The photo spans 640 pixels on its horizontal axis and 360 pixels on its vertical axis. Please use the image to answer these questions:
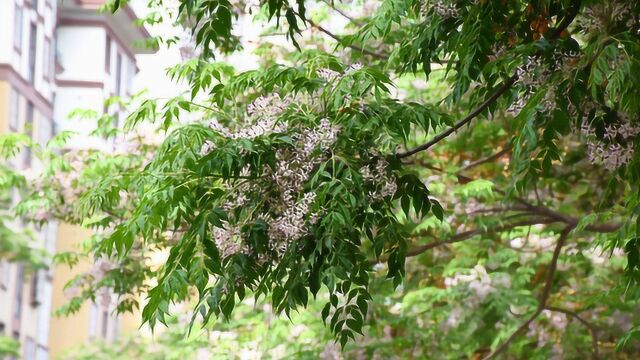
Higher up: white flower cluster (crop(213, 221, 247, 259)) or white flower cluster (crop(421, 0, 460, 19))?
white flower cluster (crop(421, 0, 460, 19))

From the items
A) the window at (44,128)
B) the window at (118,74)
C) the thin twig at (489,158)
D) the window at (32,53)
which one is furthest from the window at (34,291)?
the thin twig at (489,158)

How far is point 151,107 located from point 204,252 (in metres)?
1.47

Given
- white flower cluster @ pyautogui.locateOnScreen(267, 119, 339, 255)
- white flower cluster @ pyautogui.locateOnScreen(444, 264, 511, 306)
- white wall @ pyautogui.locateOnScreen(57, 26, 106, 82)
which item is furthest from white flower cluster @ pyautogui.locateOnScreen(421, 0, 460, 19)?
white wall @ pyautogui.locateOnScreen(57, 26, 106, 82)

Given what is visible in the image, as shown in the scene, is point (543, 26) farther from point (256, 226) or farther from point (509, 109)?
point (256, 226)

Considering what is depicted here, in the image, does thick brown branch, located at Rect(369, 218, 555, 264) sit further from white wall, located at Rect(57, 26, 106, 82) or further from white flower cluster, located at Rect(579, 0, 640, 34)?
white wall, located at Rect(57, 26, 106, 82)

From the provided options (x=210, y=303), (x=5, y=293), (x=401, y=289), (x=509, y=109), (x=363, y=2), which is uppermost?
(x=5, y=293)

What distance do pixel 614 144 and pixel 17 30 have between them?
35.4 m

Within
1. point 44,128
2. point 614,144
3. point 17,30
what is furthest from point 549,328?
point 44,128

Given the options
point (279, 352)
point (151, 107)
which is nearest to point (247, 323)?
point (279, 352)

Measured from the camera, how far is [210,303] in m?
7.12

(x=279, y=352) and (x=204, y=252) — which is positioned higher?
(x=279, y=352)

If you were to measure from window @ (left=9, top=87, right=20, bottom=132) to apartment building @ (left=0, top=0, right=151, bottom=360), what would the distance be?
0.03 m

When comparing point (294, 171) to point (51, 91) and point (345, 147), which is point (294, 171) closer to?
point (345, 147)

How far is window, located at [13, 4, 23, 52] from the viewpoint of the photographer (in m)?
40.6
